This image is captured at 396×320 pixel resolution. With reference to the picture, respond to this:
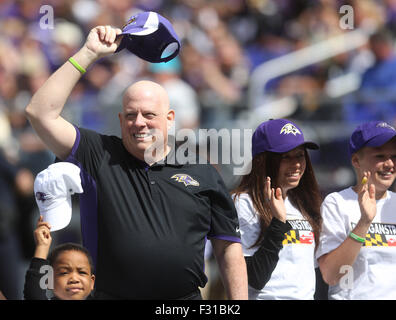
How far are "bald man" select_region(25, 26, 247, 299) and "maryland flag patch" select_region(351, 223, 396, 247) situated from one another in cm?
69

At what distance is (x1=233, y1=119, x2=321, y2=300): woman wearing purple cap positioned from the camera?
3.39 m

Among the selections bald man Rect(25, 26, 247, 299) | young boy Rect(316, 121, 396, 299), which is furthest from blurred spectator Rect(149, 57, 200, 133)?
bald man Rect(25, 26, 247, 299)

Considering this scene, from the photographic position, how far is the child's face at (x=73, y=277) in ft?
10.2

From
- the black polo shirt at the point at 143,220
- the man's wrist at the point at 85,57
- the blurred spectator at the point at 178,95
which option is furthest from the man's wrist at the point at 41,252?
the blurred spectator at the point at 178,95

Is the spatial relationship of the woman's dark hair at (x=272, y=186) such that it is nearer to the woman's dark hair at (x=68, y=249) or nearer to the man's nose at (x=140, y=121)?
the man's nose at (x=140, y=121)

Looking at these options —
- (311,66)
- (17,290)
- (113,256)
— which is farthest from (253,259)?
(311,66)

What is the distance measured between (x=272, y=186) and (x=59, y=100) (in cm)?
119

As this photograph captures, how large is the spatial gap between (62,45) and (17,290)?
3.38m

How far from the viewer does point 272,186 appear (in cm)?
358

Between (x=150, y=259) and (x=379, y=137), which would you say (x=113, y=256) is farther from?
(x=379, y=137)

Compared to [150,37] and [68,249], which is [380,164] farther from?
[68,249]

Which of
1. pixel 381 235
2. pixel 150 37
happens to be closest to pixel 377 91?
pixel 381 235

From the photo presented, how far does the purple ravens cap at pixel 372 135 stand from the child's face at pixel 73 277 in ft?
5.17

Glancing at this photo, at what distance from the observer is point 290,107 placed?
300 inches
